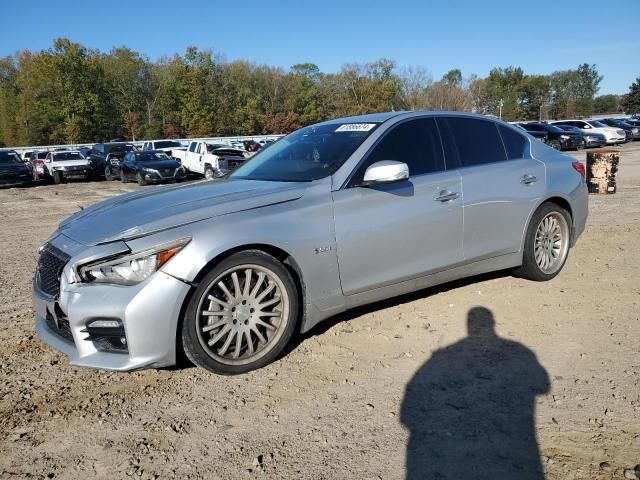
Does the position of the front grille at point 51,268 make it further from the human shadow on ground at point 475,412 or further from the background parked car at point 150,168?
the background parked car at point 150,168

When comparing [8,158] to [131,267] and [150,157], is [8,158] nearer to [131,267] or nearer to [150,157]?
[150,157]

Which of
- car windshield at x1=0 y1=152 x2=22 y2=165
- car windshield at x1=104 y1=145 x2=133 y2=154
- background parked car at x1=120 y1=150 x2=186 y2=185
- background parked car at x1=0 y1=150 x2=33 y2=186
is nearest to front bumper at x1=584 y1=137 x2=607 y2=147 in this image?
background parked car at x1=120 y1=150 x2=186 y2=185

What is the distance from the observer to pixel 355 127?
14.7ft

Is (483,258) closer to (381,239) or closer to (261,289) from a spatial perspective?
(381,239)

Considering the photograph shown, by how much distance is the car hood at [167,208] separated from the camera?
3.35 meters

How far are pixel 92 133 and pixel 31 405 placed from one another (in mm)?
62866

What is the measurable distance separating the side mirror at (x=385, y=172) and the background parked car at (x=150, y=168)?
18.6 metres

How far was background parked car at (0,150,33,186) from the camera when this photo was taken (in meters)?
21.8

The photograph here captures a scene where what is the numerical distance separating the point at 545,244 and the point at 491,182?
3.44 ft

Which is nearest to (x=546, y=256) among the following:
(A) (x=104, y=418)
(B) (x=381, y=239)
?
(B) (x=381, y=239)

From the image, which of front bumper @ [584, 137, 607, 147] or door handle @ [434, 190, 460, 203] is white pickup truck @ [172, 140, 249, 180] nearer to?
door handle @ [434, 190, 460, 203]

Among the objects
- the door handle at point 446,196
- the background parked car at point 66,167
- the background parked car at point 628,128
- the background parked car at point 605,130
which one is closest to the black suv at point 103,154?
the background parked car at point 66,167

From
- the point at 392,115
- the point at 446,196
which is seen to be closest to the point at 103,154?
the point at 392,115

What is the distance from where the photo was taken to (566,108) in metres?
103
